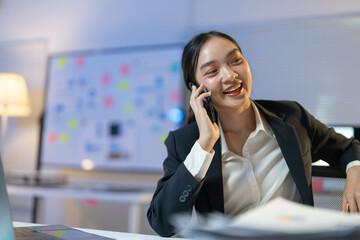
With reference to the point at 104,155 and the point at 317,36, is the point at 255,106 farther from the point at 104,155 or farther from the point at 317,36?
the point at 104,155

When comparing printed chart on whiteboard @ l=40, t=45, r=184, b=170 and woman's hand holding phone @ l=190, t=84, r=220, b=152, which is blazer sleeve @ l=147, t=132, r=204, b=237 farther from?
printed chart on whiteboard @ l=40, t=45, r=184, b=170

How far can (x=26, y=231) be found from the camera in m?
Answer: 0.91

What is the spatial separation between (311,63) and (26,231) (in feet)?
7.81

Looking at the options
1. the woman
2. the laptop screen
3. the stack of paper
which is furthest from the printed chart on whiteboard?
the stack of paper

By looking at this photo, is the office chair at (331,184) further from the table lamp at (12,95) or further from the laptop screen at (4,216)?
the table lamp at (12,95)

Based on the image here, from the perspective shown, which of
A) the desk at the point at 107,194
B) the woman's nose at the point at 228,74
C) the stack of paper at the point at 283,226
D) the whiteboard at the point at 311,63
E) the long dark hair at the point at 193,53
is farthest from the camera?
the whiteboard at the point at 311,63

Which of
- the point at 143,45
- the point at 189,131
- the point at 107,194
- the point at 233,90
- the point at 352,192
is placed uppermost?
the point at 143,45

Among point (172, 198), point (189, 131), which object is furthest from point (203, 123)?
point (172, 198)

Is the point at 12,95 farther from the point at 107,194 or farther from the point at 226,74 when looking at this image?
the point at 226,74

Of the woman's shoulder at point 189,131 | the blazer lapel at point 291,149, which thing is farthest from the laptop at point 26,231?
the blazer lapel at point 291,149

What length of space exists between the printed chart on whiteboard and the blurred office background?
0.08 meters

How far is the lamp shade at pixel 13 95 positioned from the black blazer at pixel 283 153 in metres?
2.27

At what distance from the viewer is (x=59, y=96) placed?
137 inches

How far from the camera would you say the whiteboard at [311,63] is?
2682mm
